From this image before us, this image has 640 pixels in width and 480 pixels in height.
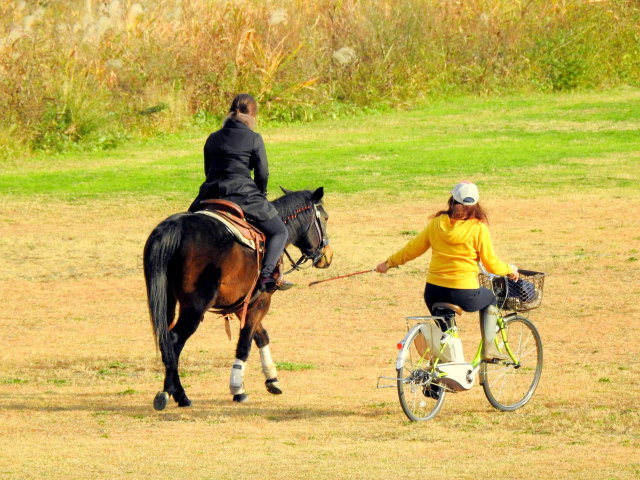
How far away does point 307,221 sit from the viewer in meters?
10.5

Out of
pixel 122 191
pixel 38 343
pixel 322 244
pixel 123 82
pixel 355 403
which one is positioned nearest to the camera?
pixel 355 403

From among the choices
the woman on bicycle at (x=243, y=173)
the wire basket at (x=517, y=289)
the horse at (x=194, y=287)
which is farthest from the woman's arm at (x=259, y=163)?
the wire basket at (x=517, y=289)

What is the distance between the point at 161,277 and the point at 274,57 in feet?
79.2

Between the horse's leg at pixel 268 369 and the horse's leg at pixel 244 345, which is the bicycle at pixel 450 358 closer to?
the horse's leg at pixel 268 369

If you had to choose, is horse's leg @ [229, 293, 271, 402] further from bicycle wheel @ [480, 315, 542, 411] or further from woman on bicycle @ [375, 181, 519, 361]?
bicycle wheel @ [480, 315, 542, 411]

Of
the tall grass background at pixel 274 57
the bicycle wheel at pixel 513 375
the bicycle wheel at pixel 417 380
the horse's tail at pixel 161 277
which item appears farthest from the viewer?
the tall grass background at pixel 274 57

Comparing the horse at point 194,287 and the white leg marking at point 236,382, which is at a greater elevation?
the horse at point 194,287

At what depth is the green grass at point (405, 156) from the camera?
78.8 ft

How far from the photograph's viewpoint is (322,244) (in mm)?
10758

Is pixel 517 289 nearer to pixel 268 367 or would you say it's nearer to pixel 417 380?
pixel 417 380

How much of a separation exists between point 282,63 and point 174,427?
2518cm

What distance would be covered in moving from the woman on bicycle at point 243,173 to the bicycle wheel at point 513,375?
1.94 meters

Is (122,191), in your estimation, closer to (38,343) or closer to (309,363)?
(38,343)

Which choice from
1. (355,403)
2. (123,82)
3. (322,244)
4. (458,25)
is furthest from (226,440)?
(458,25)
